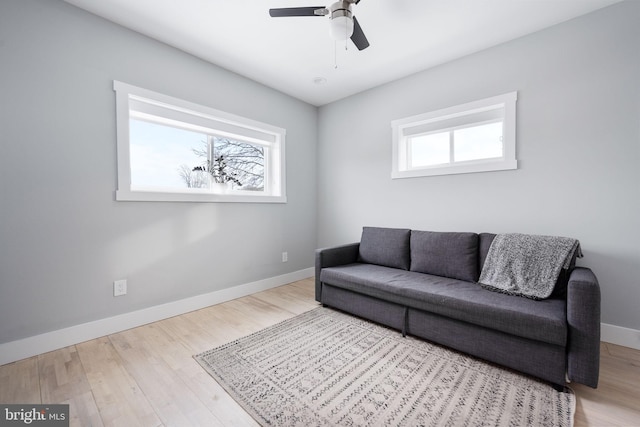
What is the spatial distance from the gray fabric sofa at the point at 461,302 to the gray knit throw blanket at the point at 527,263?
0.08m

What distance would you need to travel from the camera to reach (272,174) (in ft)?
12.4

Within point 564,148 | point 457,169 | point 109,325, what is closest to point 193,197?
point 109,325

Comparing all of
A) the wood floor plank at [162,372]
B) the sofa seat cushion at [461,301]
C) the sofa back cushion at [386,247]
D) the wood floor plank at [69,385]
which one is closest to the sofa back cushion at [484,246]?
the sofa seat cushion at [461,301]

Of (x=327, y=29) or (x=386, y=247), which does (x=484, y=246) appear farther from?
(x=327, y=29)

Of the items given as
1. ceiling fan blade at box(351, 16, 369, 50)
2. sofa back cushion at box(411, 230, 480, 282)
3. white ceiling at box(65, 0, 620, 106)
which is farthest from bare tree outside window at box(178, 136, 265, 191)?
sofa back cushion at box(411, 230, 480, 282)

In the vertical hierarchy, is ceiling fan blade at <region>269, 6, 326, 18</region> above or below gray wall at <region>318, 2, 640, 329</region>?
above

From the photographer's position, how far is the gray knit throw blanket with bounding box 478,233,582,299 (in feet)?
6.37

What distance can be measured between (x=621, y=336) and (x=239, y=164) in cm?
401

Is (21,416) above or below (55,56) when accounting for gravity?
below

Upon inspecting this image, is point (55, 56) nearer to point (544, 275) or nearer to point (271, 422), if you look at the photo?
point (271, 422)

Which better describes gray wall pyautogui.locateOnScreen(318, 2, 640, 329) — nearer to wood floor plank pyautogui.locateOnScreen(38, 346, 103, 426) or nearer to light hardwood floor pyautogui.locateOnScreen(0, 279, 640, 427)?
light hardwood floor pyautogui.locateOnScreen(0, 279, 640, 427)

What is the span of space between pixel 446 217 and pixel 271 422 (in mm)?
2523

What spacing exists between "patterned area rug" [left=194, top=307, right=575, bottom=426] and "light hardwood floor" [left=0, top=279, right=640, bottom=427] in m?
0.11

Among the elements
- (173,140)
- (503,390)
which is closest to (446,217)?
(503,390)
